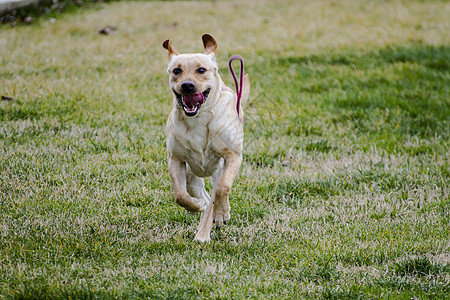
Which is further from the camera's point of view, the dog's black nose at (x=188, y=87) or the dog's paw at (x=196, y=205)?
the dog's paw at (x=196, y=205)

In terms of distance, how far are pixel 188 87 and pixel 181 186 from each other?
0.84 m

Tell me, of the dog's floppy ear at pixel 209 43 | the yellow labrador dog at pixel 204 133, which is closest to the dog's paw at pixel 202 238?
the yellow labrador dog at pixel 204 133

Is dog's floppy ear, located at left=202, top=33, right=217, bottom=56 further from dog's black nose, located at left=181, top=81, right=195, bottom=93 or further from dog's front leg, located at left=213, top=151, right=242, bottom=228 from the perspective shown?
dog's front leg, located at left=213, top=151, right=242, bottom=228

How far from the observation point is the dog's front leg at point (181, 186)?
436cm

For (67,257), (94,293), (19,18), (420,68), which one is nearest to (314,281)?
(94,293)

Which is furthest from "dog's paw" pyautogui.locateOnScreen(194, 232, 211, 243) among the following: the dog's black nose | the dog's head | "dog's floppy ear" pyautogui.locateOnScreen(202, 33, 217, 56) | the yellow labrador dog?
"dog's floppy ear" pyautogui.locateOnScreen(202, 33, 217, 56)

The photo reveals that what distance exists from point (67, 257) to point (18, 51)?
7.15 m

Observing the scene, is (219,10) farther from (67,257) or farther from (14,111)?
(67,257)

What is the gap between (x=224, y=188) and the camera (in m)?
4.32

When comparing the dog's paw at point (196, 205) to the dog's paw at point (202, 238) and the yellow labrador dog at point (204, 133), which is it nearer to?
the yellow labrador dog at point (204, 133)

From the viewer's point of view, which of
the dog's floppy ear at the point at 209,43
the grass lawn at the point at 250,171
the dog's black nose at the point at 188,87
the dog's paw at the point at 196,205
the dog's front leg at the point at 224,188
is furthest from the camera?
the dog's floppy ear at the point at 209,43

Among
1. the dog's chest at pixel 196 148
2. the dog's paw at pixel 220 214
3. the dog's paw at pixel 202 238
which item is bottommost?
the dog's paw at pixel 202 238

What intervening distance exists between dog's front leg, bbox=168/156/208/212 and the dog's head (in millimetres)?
505

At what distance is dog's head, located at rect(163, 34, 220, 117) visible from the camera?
404 cm
